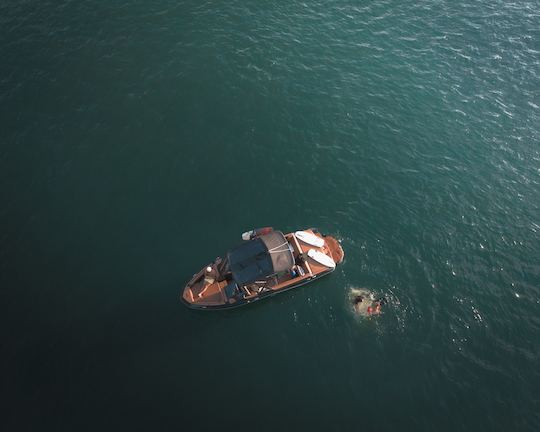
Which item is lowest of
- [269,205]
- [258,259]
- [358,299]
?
[358,299]

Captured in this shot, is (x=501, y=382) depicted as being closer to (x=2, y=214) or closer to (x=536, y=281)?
(x=536, y=281)

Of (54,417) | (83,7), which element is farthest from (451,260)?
(83,7)

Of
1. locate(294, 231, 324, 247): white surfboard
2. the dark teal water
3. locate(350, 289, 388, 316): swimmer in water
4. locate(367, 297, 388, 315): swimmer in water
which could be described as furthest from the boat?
locate(367, 297, 388, 315): swimmer in water

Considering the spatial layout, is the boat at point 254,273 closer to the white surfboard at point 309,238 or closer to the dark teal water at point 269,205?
the white surfboard at point 309,238

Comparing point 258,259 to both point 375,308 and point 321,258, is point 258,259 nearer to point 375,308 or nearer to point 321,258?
point 321,258

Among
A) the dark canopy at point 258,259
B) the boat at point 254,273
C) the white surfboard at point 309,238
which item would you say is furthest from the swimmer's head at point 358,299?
the dark canopy at point 258,259

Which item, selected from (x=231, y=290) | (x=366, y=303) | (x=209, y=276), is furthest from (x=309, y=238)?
(x=209, y=276)
